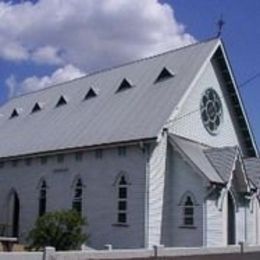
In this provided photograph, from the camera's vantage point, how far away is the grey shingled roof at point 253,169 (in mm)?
30578

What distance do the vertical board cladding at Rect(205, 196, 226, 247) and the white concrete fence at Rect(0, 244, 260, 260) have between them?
4.96 meters

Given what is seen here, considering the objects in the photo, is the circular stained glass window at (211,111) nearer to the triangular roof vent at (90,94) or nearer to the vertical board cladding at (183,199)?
the vertical board cladding at (183,199)

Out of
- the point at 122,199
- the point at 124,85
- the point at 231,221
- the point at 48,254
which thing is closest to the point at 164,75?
the point at 124,85

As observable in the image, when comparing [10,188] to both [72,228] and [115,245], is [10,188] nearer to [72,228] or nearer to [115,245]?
[115,245]

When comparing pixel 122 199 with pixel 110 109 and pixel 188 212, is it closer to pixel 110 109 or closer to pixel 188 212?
pixel 188 212

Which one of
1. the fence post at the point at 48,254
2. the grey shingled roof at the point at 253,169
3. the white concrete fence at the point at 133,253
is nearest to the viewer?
the white concrete fence at the point at 133,253

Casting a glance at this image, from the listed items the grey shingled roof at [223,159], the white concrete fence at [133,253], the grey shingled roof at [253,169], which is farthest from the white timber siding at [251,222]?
the white concrete fence at [133,253]

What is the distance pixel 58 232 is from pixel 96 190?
643 cm

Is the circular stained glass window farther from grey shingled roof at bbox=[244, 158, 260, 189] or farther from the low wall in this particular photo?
the low wall

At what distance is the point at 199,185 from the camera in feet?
86.1

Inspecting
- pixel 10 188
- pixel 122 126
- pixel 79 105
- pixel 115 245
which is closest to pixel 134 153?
pixel 122 126

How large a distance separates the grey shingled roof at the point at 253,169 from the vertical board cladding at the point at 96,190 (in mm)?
6660

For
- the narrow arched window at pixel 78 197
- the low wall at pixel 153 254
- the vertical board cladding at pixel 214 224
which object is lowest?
the low wall at pixel 153 254

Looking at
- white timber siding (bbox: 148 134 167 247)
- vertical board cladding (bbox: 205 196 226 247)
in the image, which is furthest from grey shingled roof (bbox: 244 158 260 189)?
white timber siding (bbox: 148 134 167 247)
